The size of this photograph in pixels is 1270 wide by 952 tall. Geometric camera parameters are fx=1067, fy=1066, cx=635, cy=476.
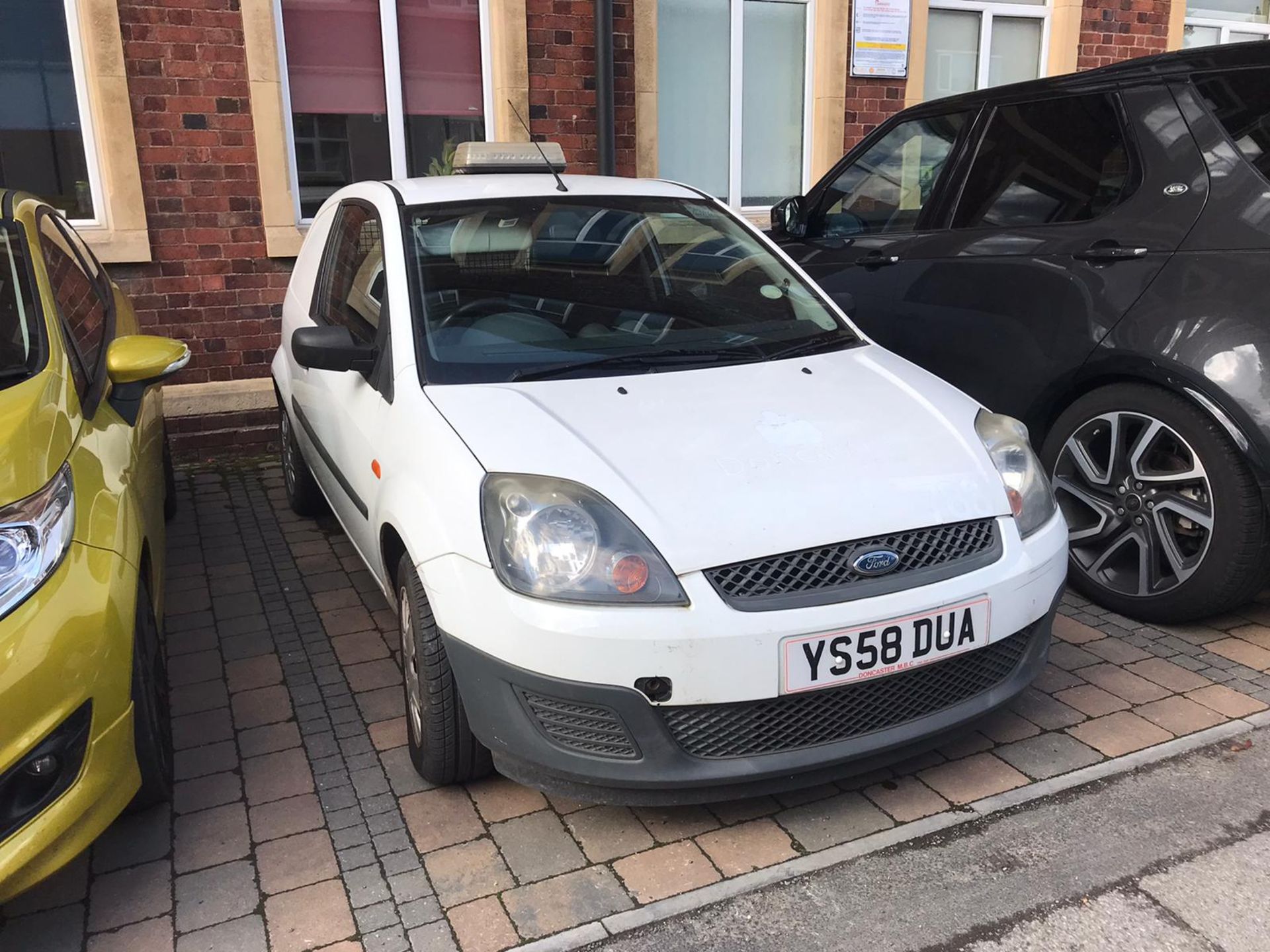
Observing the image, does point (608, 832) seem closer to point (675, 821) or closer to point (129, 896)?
point (675, 821)

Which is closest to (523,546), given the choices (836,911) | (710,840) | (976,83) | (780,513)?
(780,513)

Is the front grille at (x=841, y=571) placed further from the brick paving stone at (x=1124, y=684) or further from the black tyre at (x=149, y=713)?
the black tyre at (x=149, y=713)

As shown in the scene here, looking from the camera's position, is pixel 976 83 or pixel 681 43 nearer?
pixel 681 43

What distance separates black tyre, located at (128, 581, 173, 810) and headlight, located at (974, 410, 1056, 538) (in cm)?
221

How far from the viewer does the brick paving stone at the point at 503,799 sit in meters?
2.81

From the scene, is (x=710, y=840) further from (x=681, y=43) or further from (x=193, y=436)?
(x=681, y=43)

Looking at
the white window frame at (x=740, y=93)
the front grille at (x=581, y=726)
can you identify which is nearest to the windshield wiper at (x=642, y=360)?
the front grille at (x=581, y=726)

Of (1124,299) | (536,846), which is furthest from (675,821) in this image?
(1124,299)

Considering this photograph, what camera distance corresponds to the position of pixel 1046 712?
3266 millimetres

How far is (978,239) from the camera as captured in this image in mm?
4387

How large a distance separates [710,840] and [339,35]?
5.94m

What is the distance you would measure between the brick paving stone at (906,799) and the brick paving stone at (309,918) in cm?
136

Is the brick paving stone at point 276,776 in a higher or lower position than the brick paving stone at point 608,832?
lower

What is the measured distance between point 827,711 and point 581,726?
59 centimetres
